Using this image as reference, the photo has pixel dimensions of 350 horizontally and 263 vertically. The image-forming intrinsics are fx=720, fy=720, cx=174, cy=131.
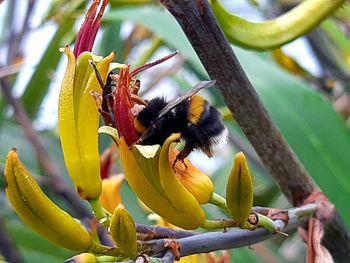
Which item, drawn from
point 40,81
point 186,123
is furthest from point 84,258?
point 40,81

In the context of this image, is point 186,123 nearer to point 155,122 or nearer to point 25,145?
point 155,122

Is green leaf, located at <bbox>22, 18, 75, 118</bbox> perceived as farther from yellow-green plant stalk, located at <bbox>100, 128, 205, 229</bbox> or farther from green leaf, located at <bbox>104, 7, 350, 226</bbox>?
yellow-green plant stalk, located at <bbox>100, 128, 205, 229</bbox>

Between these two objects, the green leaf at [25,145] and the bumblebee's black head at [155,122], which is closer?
the bumblebee's black head at [155,122]

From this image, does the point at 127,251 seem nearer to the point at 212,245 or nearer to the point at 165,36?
the point at 212,245

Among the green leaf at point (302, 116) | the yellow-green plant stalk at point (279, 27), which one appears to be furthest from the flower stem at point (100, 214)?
the green leaf at point (302, 116)

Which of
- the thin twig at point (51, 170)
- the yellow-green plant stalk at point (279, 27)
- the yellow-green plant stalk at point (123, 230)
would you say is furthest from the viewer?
the thin twig at point (51, 170)

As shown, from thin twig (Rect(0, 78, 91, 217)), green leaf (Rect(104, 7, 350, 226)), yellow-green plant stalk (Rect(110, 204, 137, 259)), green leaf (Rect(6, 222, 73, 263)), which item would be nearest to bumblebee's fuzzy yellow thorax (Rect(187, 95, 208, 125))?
yellow-green plant stalk (Rect(110, 204, 137, 259))

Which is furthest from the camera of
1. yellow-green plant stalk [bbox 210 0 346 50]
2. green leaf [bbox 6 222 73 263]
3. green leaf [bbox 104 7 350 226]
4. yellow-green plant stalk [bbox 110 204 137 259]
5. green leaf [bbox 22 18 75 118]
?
green leaf [bbox 22 18 75 118]

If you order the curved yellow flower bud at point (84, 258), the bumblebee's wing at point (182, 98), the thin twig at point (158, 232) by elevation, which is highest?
the bumblebee's wing at point (182, 98)

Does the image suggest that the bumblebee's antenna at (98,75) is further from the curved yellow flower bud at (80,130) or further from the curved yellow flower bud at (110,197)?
the curved yellow flower bud at (110,197)
